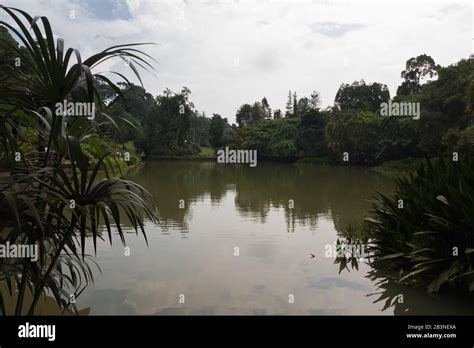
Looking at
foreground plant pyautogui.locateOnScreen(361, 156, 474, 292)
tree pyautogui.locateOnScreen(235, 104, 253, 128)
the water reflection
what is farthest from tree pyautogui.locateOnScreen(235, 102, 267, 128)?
foreground plant pyautogui.locateOnScreen(361, 156, 474, 292)

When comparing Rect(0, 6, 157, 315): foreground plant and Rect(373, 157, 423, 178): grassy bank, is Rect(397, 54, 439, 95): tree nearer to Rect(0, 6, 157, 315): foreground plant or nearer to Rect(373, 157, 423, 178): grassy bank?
Rect(373, 157, 423, 178): grassy bank

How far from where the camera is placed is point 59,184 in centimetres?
231

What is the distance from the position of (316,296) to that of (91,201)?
334cm

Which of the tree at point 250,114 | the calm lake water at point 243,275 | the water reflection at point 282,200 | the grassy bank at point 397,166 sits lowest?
the calm lake water at point 243,275

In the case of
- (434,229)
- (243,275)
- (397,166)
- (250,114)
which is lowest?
(243,275)

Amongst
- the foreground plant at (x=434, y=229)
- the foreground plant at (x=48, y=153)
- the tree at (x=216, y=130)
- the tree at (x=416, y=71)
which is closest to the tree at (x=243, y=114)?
the tree at (x=216, y=130)

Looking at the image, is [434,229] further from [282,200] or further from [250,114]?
[250,114]

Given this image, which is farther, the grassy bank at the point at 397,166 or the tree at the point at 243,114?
the tree at the point at 243,114

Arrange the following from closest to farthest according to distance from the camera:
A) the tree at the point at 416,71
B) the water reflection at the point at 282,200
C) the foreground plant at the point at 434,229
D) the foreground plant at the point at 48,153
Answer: the foreground plant at the point at 48,153
the foreground plant at the point at 434,229
the water reflection at the point at 282,200
the tree at the point at 416,71

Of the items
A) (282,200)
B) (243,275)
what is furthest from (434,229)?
(282,200)

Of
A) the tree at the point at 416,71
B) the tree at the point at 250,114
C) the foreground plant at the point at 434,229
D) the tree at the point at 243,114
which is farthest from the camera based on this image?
the tree at the point at 243,114

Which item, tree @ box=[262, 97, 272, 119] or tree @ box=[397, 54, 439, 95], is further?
tree @ box=[262, 97, 272, 119]

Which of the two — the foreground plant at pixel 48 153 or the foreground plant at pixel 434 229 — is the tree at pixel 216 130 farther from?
the foreground plant at pixel 48 153
